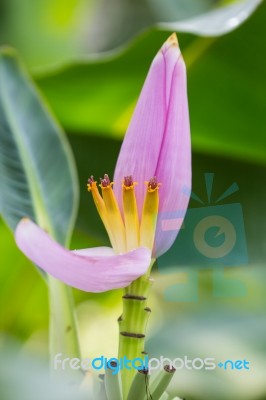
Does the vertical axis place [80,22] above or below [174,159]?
above

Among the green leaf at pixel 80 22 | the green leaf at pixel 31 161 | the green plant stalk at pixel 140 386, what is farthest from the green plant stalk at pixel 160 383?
the green leaf at pixel 80 22

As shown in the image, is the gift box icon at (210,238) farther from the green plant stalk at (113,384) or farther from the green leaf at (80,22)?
the green leaf at (80,22)

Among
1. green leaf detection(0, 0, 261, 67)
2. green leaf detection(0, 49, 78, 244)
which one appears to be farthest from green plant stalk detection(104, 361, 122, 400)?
green leaf detection(0, 0, 261, 67)

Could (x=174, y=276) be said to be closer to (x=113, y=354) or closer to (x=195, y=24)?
(x=113, y=354)

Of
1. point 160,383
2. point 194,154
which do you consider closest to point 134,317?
point 160,383

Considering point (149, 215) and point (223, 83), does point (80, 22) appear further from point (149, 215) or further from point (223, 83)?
point (149, 215)

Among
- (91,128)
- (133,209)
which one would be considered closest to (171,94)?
(133,209)
